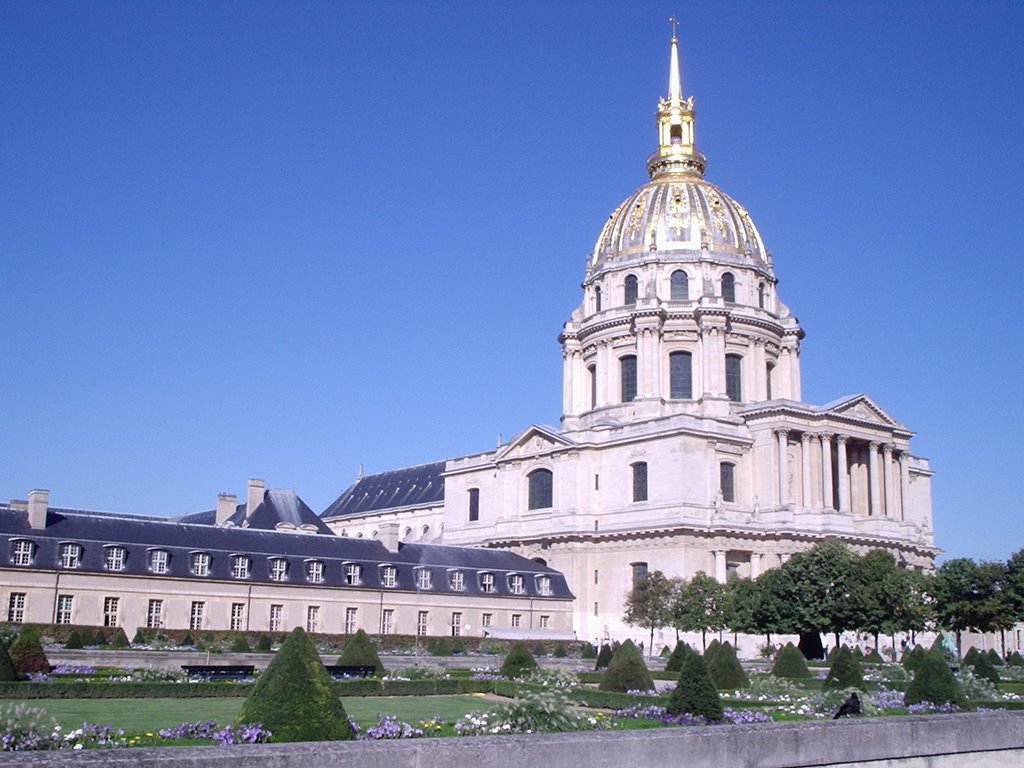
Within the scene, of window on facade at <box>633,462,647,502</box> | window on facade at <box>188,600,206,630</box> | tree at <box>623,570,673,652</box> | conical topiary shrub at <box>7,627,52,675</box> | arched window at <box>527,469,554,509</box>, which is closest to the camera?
conical topiary shrub at <box>7,627,52,675</box>

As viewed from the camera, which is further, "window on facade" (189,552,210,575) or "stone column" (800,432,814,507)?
"stone column" (800,432,814,507)

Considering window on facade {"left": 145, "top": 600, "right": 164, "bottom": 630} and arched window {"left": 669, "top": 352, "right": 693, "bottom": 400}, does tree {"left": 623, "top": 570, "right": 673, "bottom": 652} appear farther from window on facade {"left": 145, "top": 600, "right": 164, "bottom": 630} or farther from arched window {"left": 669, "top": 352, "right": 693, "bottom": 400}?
window on facade {"left": 145, "top": 600, "right": 164, "bottom": 630}

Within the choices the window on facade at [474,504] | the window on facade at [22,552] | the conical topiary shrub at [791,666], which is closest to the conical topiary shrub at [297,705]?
the conical topiary shrub at [791,666]

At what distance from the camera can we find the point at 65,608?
48.3 metres

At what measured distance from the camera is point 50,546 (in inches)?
1901

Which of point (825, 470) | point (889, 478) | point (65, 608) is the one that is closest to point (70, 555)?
point (65, 608)

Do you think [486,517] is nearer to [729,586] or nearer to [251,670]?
[729,586]

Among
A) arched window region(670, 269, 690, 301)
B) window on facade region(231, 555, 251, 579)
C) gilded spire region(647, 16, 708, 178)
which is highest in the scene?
gilded spire region(647, 16, 708, 178)

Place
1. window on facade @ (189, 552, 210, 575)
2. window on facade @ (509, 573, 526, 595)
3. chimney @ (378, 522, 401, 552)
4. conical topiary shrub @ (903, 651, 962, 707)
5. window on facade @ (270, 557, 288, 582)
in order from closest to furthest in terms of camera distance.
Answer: conical topiary shrub @ (903, 651, 962, 707) → window on facade @ (189, 552, 210, 575) → window on facade @ (270, 557, 288, 582) → chimney @ (378, 522, 401, 552) → window on facade @ (509, 573, 526, 595)

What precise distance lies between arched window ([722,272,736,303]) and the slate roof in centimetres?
2623

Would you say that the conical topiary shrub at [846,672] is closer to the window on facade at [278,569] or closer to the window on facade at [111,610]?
the window on facade at [278,569]

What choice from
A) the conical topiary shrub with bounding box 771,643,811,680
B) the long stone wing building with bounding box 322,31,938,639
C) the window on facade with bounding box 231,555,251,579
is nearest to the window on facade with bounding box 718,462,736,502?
the long stone wing building with bounding box 322,31,938,639

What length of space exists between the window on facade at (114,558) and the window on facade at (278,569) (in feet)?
22.2

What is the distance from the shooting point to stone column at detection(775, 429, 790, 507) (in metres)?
64.3
